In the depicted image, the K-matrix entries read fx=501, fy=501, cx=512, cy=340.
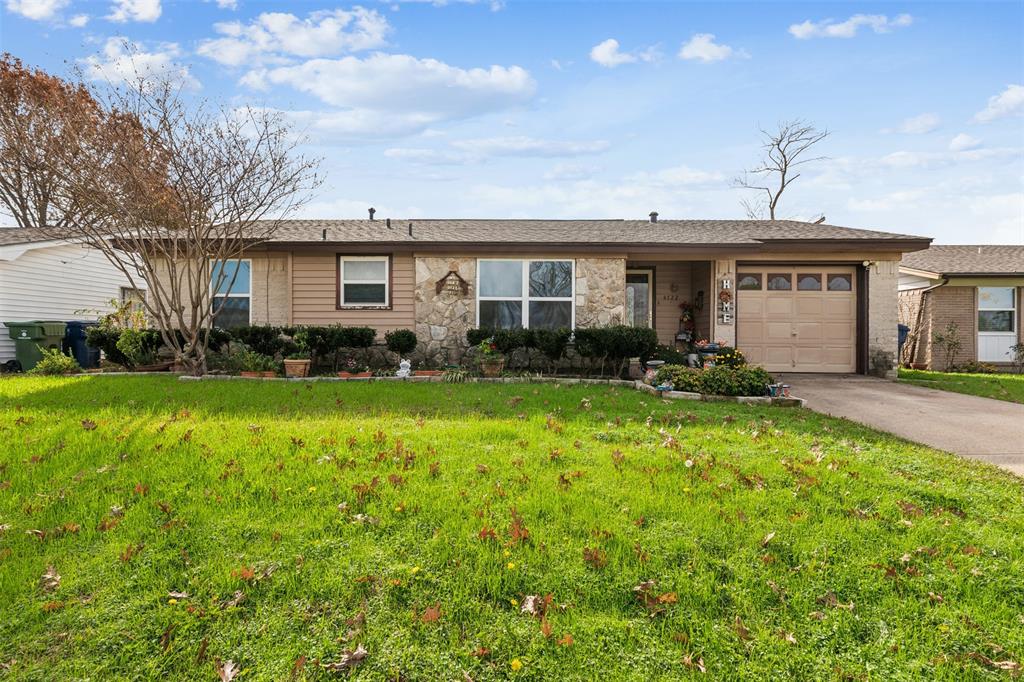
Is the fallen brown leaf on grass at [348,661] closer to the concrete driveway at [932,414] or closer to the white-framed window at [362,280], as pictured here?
the concrete driveway at [932,414]

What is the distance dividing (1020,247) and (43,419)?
80.2 feet

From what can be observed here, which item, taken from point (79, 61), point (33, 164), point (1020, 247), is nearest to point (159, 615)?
point (33, 164)

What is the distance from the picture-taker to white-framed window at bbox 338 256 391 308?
11109 millimetres

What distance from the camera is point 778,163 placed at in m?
23.0

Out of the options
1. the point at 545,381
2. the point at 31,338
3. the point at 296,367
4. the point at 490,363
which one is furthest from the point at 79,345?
the point at 545,381

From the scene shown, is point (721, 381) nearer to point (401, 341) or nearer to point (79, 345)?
point (401, 341)

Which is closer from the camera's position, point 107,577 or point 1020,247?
point 107,577

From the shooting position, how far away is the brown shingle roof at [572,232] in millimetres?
10656

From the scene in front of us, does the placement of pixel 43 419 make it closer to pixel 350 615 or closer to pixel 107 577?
pixel 107 577

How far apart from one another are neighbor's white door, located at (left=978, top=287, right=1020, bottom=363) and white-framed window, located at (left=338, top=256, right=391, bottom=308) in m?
16.7

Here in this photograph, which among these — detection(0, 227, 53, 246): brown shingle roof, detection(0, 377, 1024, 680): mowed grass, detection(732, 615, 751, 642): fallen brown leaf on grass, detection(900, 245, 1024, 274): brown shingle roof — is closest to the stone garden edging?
detection(0, 377, 1024, 680): mowed grass

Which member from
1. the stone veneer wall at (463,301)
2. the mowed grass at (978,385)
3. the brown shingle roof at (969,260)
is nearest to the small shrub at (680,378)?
the stone veneer wall at (463,301)

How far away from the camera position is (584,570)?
273 cm

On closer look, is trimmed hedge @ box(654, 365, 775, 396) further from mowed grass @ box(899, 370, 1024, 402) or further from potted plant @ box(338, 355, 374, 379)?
potted plant @ box(338, 355, 374, 379)
